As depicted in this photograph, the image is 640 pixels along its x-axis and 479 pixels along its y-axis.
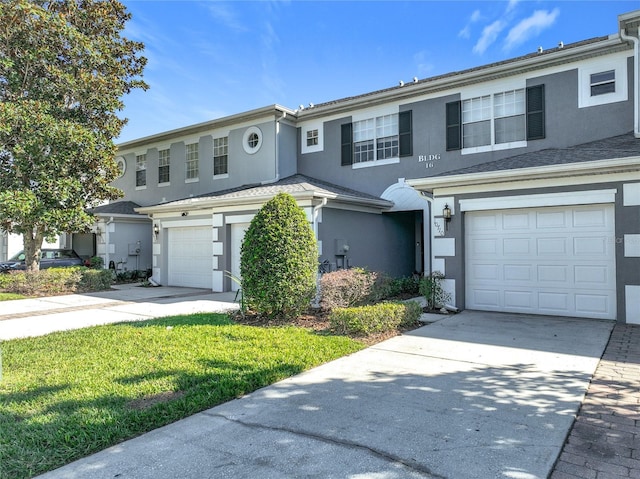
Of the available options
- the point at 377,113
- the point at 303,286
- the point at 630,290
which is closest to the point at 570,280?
the point at 630,290

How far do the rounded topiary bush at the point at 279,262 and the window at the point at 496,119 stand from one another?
641 cm

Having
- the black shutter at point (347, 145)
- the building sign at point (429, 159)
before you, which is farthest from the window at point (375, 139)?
the building sign at point (429, 159)

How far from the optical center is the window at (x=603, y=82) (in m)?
10.1

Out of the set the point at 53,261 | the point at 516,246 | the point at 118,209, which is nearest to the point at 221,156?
the point at 118,209

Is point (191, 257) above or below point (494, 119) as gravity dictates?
below

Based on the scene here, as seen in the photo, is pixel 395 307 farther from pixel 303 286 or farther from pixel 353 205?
pixel 353 205

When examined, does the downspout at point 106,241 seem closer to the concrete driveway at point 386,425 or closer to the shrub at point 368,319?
the shrub at point 368,319

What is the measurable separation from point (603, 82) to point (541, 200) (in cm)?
412

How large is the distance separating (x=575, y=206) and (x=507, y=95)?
14.9 ft

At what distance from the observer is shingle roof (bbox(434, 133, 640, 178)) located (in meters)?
8.13

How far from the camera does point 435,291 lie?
9.71 metres

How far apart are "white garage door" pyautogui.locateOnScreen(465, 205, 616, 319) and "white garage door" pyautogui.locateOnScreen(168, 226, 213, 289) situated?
8875mm

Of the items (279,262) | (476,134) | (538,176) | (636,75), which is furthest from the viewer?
(476,134)

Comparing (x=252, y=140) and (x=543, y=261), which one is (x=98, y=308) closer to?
(x=252, y=140)
